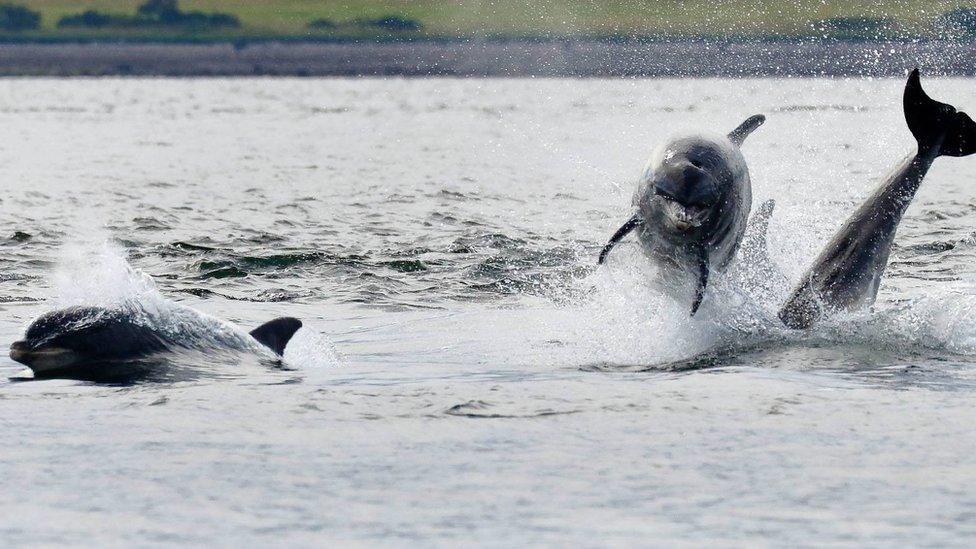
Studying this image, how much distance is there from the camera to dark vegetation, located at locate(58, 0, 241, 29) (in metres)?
174

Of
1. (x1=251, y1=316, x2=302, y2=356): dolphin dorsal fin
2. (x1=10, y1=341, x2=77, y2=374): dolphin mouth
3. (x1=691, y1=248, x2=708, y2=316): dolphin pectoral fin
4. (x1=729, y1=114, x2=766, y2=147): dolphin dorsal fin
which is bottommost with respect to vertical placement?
(x1=10, y1=341, x2=77, y2=374): dolphin mouth

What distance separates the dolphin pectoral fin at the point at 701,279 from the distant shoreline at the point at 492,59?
117760 millimetres

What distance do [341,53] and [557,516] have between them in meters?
156

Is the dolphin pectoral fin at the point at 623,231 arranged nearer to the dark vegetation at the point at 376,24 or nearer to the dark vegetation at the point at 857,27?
the dark vegetation at the point at 857,27

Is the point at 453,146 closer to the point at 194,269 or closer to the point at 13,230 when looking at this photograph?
the point at 13,230

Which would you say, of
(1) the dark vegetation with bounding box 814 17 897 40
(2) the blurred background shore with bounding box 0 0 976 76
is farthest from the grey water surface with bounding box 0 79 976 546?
(1) the dark vegetation with bounding box 814 17 897 40

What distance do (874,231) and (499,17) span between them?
522 feet

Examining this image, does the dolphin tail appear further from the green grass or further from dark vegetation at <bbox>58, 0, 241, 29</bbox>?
dark vegetation at <bbox>58, 0, 241, 29</bbox>

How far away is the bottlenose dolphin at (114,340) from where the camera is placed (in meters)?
12.6

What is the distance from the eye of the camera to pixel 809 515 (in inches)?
335

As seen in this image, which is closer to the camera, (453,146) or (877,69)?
(453,146)

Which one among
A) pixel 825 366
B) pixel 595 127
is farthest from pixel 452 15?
pixel 825 366

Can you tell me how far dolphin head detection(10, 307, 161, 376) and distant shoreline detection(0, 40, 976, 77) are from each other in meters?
120

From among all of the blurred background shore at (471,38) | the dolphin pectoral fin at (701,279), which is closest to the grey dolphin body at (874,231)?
the dolphin pectoral fin at (701,279)
